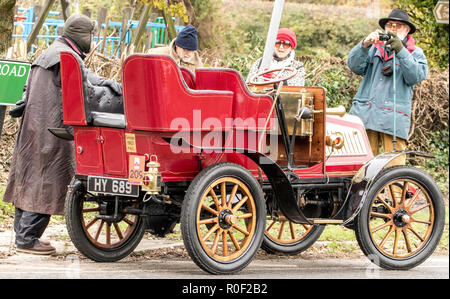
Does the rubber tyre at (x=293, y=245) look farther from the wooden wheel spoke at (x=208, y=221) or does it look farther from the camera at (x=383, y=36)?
the camera at (x=383, y=36)

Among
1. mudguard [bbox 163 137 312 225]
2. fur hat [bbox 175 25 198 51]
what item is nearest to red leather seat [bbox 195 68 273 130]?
mudguard [bbox 163 137 312 225]

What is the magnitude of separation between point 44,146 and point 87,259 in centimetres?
100

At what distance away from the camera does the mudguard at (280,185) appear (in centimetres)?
646

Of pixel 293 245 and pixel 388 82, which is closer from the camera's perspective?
pixel 293 245

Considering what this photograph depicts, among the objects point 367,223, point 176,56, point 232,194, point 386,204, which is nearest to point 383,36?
point 386,204

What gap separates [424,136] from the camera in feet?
45.3

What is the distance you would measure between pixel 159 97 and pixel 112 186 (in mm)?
822

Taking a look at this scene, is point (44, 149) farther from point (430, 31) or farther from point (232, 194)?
point (430, 31)

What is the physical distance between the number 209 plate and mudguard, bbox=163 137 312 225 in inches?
32.4

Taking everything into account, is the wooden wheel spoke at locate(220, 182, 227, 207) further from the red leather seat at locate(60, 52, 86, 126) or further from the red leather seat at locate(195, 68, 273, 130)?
the red leather seat at locate(60, 52, 86, 126)

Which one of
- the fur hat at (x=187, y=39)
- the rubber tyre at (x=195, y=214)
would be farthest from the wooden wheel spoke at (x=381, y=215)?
the fur hat at (x=187, y=39)

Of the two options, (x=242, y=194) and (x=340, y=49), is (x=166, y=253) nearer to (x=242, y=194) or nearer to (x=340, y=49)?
(x=242, y=194)

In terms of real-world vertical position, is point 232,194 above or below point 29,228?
above

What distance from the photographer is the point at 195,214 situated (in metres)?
5.95
